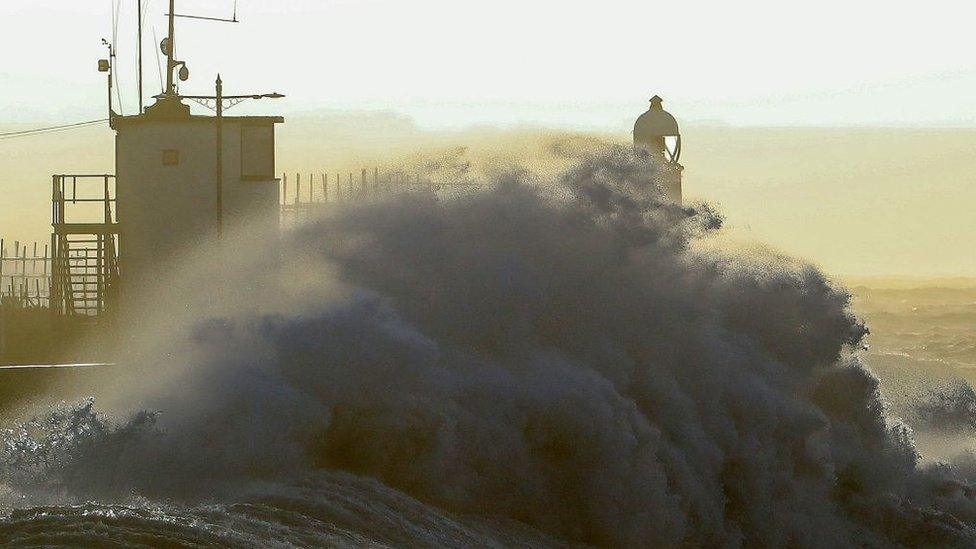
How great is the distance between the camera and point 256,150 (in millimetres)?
34219

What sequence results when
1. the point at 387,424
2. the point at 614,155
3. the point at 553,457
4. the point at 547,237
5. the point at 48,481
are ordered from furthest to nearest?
1. the point at 614,155
2. the point at 547,237
3. the point at 553,457
4. the point at 387,424
5. the point at 48,481

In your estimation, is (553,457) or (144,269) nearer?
(553,457)

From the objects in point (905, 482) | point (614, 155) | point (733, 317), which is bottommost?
point (905, 482)

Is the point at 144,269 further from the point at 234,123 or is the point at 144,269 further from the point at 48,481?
the point at 48,481

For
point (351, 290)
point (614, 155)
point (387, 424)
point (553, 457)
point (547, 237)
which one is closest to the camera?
point (387, 424)

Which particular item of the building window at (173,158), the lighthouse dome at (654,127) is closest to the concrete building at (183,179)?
the building window at (173,158)

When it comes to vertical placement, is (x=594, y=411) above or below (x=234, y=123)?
below

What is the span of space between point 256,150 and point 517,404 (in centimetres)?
1290

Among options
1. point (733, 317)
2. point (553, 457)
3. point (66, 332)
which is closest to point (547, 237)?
point (733, 317)

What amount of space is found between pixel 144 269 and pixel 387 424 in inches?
557

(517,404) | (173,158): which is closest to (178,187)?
(173,158)

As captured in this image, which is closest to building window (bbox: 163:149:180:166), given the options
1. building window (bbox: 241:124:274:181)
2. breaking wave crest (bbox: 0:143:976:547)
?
building window (bbox: 241:124:274:181)

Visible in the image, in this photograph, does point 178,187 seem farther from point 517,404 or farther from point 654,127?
point 517,404

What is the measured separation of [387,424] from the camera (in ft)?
67.9
